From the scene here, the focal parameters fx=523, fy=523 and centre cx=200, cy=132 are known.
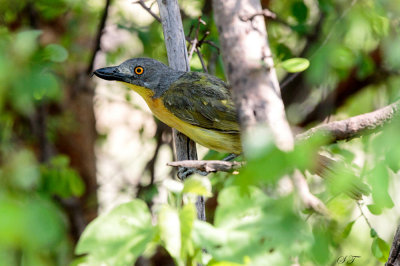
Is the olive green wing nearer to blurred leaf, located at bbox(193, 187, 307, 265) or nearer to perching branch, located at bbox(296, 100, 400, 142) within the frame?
perching branch, located at bbox(296, 100, 400, 142)

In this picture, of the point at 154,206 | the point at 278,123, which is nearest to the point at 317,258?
the point at 278,123

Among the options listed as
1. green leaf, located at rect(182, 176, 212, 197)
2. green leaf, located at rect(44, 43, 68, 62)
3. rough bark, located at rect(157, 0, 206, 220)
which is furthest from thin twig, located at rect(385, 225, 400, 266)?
green leaf, located at rect(44, 43, 68, 62)

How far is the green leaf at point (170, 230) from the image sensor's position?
1.50 meters

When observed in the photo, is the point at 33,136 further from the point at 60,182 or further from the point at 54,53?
the point at 54,53

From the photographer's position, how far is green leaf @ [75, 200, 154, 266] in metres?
1.55

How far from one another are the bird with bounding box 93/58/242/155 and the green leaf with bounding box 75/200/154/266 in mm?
2527

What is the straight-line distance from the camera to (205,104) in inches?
174

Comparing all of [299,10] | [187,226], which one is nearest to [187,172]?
[299,10]

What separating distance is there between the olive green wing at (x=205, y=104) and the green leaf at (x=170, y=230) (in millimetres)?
2770

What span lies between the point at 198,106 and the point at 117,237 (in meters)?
2.89

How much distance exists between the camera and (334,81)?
5.80 m

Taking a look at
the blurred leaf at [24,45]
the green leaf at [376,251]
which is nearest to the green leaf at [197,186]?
the blurred leaf at [24,45]

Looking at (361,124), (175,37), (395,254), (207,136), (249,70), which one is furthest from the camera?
(207,136)

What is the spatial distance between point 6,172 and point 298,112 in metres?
4.18
